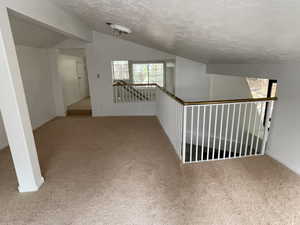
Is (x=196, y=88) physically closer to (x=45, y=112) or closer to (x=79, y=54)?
(x=45, y=112)

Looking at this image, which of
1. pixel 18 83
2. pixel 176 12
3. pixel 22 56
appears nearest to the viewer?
pixel 176 12

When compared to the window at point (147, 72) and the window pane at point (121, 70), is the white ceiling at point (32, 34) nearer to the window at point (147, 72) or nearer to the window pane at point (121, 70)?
the window pane at point (121, 70)

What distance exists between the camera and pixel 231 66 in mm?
3252

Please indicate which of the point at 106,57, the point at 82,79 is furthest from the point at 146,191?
the point at 82,79

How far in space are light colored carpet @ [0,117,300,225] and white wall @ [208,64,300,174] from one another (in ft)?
0.59

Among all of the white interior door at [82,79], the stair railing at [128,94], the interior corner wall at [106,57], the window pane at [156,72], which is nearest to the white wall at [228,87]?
the interior corner wall at [106,57]

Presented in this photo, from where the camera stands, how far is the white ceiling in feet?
9.41

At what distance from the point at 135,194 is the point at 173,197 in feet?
1.43

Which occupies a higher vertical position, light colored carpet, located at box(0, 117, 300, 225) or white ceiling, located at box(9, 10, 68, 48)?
white ceiling, located at box(9, 10, 68, 48)

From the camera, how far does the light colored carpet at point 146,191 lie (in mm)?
1626

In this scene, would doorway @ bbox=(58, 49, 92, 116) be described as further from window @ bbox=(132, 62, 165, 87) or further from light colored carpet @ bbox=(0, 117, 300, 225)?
light colored carpet @ bbox=(0, 117, 300, 225)

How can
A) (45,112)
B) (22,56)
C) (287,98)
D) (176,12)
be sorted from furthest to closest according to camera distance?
(45,112), (22,56), (287,98), (176,12)

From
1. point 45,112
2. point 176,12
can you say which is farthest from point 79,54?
point 176,12

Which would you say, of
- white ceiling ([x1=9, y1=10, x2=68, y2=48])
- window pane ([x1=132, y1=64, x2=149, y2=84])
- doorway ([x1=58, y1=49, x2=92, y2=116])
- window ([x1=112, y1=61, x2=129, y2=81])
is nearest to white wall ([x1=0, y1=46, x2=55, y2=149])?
white ceiling ([x1=9, y1=10, x2=68, y2=48])
